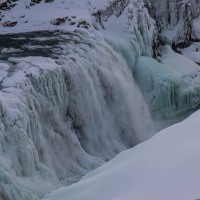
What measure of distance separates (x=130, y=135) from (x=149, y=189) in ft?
18.8

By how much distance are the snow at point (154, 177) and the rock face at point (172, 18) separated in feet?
26.3

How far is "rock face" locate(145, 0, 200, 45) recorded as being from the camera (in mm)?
12320

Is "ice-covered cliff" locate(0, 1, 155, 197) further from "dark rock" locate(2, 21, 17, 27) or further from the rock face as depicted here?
the rock face

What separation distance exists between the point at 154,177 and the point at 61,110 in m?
4.25

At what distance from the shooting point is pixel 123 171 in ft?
12.9

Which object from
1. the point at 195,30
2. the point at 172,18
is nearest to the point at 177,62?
the point at 172,18

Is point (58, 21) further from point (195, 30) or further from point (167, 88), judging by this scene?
point (195, 30)

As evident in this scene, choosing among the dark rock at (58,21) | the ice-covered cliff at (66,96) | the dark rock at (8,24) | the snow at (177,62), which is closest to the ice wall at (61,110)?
the ice-covered cliff at (66,96)

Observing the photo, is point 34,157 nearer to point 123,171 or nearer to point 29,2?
point 123,171

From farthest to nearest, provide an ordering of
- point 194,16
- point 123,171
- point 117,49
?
point 194,16 → point 117,49 → point 123,171

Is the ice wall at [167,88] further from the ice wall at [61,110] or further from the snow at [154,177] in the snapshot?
the snow at [154,177]

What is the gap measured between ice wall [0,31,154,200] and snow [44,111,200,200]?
116cm

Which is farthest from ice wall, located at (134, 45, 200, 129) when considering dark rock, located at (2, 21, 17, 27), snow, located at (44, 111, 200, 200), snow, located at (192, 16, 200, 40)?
snow, located at (44, 111, 200, 200)

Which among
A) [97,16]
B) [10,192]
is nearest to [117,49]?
[97,16]
